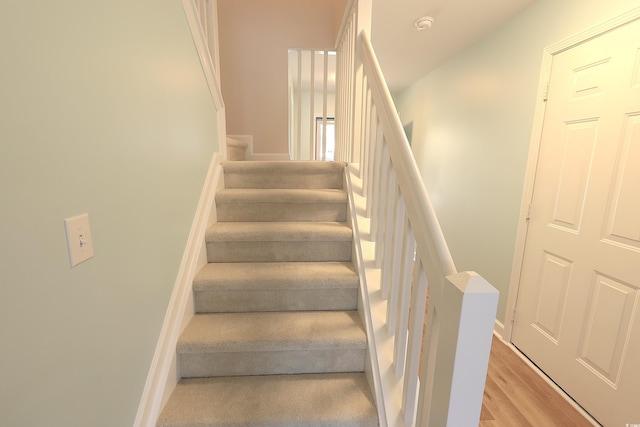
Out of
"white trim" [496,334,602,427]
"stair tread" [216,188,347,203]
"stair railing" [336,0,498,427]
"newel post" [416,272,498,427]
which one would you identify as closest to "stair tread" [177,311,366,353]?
"stair railing" [336,0,498,427]

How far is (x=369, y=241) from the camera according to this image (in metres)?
1.41

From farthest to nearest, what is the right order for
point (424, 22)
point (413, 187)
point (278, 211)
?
point (424, 22), point (278, 211), point (413, 187)

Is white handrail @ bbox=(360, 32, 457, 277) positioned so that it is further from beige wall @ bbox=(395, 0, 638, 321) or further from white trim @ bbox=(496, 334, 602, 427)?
white trim @ bbox=(496, 334, 602, 427)

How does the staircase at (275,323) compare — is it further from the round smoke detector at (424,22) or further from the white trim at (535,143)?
the round smoke detector at (424,22)

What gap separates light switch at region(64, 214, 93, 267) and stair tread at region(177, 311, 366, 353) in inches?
25.0

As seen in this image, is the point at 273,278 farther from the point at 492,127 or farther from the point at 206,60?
the point at 492,127

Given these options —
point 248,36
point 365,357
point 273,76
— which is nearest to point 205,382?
point 365,357

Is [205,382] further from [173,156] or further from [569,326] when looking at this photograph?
[569,326]

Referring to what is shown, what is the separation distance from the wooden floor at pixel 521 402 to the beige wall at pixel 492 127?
0.48m

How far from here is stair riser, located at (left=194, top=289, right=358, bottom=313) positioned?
1.32 m

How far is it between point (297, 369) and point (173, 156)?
1.09 metres

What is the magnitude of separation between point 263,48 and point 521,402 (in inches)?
140

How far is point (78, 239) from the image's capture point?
639 mm

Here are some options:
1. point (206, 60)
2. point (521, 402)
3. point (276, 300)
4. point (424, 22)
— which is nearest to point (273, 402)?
point (276, 300)
